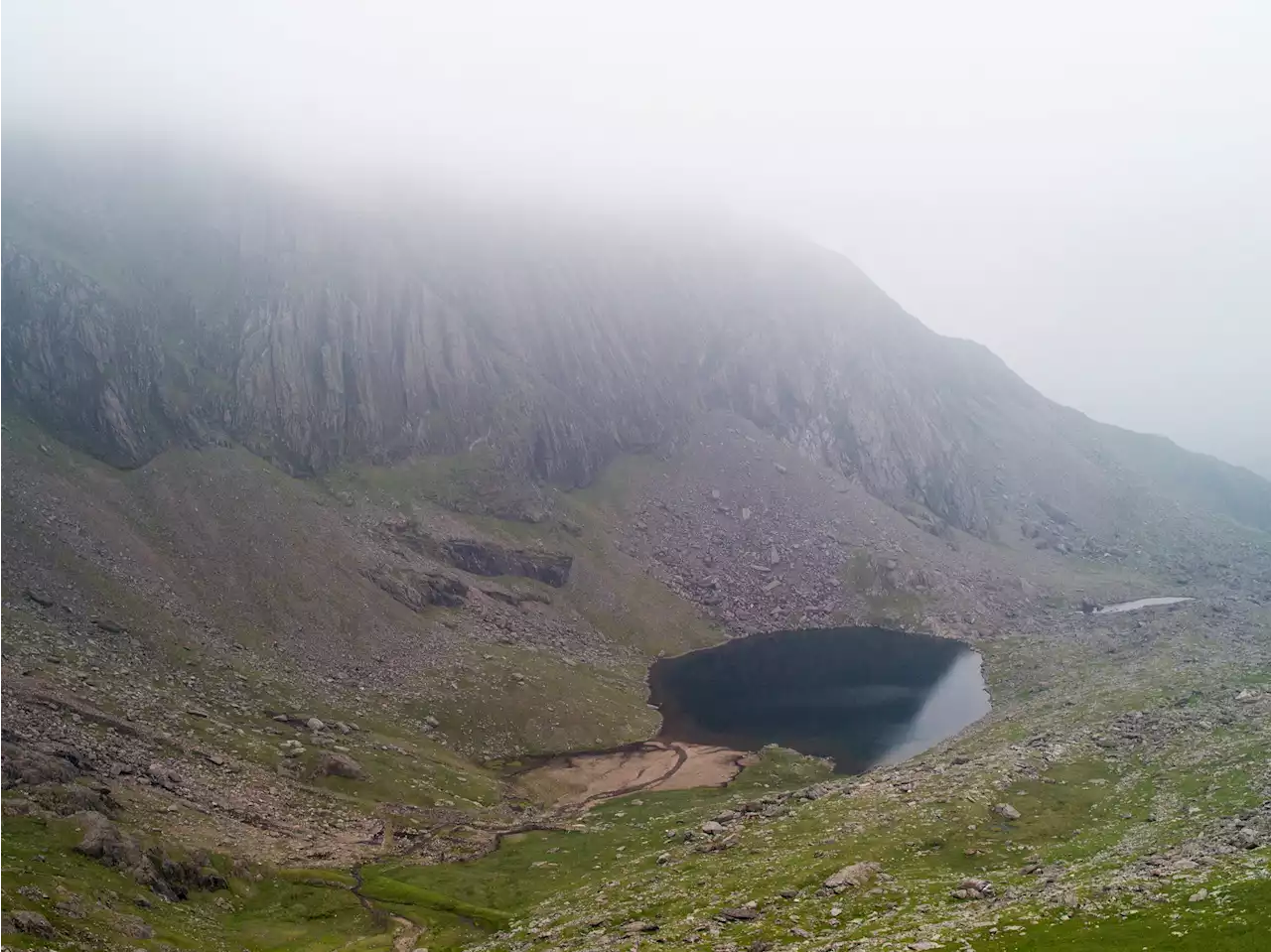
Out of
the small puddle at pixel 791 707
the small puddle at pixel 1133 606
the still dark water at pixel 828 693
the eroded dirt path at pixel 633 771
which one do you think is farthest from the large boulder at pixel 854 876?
the small puddle at pixel 1133 606

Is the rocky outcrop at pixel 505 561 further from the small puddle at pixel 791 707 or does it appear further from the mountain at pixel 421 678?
the small puddle at pixel 791 707

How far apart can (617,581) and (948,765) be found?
97609 millimetres

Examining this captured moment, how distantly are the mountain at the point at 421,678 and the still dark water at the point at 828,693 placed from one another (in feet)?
12.5

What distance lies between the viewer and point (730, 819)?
74938 mm

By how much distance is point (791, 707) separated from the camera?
127 m

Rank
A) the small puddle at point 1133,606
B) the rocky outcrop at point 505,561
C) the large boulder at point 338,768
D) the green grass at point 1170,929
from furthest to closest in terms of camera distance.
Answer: the small puddle at point 1133,606
the rocky outcrop at point 505,561
the large boulder at point 338,768
the green grass at point 1170,929

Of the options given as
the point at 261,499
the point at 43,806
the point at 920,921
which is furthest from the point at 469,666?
the point at 920,921

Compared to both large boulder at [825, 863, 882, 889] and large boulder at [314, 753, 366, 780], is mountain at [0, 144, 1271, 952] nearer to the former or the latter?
large boulder at [825, 863, 882, 889]

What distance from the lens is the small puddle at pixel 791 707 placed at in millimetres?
99000

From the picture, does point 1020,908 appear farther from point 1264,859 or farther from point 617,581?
point 617,581

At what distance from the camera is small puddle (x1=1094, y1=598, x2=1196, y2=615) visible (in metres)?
181

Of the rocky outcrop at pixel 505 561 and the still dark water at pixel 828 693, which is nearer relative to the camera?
the still dark water at pixel 828 693

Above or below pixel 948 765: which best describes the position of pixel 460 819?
below

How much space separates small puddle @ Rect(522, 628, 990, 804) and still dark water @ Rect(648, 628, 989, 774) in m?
0.21
